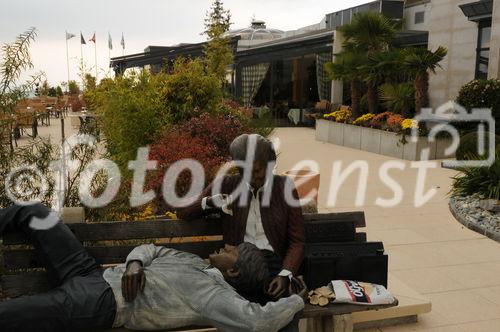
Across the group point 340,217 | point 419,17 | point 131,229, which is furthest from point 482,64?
point 131,229

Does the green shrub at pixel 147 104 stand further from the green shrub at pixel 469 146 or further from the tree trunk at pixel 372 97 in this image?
the tree trunk at pixel 372 97

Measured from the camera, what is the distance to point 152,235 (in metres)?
→ 2.89

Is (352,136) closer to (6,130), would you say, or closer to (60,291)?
(6,130)

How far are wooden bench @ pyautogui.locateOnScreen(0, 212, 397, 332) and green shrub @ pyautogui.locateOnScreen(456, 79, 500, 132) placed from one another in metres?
9.24

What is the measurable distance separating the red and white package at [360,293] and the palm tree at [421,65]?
9891 millimetres

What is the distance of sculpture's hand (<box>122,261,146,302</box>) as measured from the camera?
240cm

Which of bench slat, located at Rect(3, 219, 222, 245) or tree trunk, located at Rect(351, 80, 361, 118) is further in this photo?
tree trunk, located at Rect(351, 80, 361, 118)

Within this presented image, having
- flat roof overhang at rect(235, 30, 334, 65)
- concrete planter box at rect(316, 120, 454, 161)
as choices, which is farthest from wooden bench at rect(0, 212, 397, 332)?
flat roof overhang at rect(235, 30, 334, 65)

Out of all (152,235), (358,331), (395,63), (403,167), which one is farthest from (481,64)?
(152,235)

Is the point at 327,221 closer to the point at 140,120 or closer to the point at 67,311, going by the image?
the point at 67,311

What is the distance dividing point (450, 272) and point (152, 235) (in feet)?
9.73

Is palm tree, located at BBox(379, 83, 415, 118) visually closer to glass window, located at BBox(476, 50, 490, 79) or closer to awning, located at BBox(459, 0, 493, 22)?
glass window, located at BBox(476, 50, 490, 79)

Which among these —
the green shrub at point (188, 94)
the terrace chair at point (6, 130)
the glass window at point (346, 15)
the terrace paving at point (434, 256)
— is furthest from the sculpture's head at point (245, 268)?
the glass window at point (346, 15)

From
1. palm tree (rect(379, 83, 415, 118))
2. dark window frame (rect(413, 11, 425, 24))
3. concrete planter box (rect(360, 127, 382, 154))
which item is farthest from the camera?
dark window frame (rect(413, 11, 425, 24))
